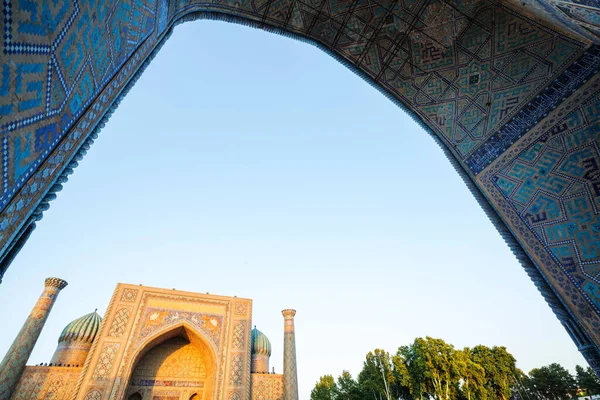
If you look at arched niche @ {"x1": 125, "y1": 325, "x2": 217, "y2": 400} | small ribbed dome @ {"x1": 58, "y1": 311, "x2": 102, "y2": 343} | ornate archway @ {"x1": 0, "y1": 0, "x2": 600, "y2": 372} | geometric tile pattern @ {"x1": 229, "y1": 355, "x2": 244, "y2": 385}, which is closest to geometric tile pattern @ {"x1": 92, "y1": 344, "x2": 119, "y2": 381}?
arched niche @ {"x1": 125, "y1": 325, "x2": 217, "y2": 400}

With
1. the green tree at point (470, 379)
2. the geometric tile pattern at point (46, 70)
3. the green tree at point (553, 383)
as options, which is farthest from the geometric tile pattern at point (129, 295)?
the green tree at point (553, 383)

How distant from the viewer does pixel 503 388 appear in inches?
744

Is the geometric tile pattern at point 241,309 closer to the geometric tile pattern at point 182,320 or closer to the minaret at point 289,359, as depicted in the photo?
the geometric tile pattern at point 182,320

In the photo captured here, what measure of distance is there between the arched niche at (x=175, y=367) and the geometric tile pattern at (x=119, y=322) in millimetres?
1021

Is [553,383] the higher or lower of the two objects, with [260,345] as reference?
lower

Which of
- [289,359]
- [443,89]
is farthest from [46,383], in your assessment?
[443,89]

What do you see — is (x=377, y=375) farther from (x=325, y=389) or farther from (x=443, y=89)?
(x=443, y=89)

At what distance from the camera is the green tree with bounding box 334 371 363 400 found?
70.5ft

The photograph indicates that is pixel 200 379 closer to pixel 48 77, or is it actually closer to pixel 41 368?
pixel 41 368

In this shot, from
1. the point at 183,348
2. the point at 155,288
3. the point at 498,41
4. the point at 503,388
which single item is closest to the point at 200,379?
the point at 183,348

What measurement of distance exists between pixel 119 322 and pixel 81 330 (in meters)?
3.03

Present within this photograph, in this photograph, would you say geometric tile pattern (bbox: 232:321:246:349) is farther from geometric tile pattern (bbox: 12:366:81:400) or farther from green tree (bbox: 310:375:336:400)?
green tree (bbox: 310:375:336:400)

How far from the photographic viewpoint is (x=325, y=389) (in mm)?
23422

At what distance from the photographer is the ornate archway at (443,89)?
1.14 meters
